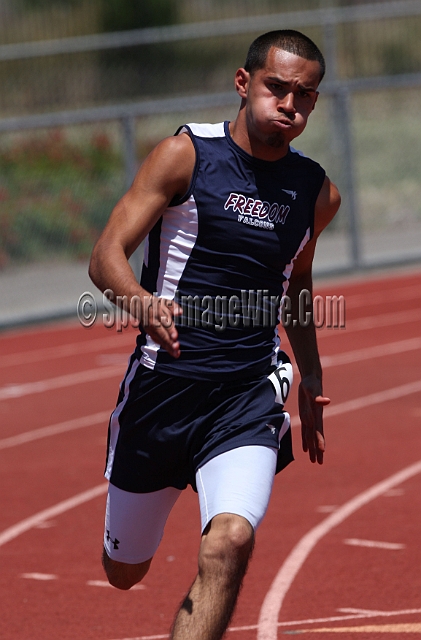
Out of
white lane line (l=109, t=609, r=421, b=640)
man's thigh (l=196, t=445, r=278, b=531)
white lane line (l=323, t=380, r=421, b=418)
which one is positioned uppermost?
man's thigh (l=196, t=445, r=278, b=531)

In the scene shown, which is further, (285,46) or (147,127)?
(147,127)

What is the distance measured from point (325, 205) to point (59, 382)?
7437 millimetres

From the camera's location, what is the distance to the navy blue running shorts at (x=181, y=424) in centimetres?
363

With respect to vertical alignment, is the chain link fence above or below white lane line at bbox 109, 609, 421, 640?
below

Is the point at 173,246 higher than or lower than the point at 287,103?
lower

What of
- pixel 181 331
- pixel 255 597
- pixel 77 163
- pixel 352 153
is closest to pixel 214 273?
pixel 181 331

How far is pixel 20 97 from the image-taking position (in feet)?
66.7

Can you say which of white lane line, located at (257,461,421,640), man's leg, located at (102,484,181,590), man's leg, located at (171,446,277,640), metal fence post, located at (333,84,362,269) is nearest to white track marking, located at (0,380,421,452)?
white lane line, located at (257,461,421,640)

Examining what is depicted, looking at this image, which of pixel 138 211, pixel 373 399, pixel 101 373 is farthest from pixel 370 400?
pixel 138 211

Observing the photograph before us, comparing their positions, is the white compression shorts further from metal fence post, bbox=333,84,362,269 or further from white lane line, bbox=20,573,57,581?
metal fence post, bbox=333,84,362,269

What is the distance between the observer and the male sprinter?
3576mm

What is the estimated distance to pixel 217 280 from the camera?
3662 millimetres

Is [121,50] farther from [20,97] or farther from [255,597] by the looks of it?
[255,597]

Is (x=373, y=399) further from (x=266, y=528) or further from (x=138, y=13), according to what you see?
(x=138, y=13)
